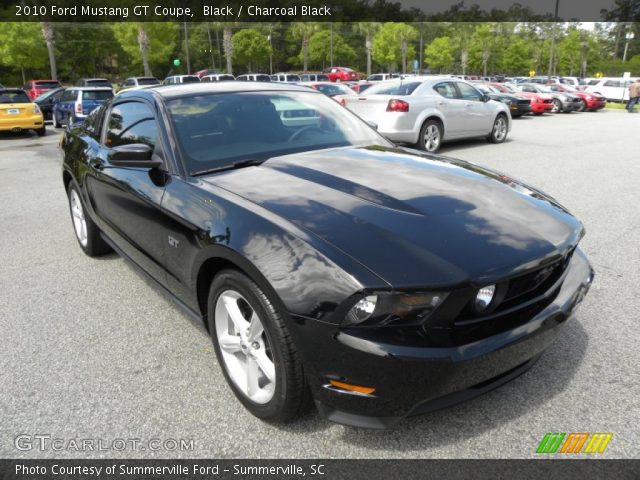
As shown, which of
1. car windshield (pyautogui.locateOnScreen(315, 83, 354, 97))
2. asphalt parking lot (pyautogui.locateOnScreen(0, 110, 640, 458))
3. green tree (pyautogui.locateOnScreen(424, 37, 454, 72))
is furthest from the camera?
green tree (pyautogui.locateOnScreen(424, 37, 454, 72))

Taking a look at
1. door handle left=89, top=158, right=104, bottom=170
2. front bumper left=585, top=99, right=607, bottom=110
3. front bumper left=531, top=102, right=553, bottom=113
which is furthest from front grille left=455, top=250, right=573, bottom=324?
front bumper left=585, top=99, right=607, bottom=110

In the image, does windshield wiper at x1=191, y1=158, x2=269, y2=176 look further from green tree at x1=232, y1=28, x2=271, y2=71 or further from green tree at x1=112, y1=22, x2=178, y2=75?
green tree at x1=232, y1=28, x2=271, y2=71

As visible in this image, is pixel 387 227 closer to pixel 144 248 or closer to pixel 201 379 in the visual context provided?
pixel 201 379

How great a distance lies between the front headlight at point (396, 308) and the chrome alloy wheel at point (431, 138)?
31.1ft

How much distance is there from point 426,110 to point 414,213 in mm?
9047

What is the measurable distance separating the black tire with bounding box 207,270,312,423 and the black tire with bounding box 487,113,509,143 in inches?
456

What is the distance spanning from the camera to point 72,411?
2605 mm

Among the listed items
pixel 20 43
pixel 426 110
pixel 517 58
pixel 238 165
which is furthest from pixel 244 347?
pixel 517 58

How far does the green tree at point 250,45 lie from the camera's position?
7681 cm

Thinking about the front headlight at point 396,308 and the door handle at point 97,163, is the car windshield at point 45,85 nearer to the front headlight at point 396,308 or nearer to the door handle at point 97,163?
the door handle at point 97,163

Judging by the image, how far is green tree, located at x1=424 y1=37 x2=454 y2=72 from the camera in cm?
8650

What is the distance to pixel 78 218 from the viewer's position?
5070 millimetres

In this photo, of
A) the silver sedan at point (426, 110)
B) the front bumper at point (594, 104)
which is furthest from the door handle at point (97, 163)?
the front bumper at point (594, 104)

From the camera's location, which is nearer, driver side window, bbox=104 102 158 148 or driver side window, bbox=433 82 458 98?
driver side window, bbox=104 102 158 148
